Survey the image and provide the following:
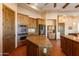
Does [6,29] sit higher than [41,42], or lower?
higher

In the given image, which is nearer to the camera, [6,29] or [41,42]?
[41,42]

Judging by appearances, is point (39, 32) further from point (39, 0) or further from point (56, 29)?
point (39, 0)

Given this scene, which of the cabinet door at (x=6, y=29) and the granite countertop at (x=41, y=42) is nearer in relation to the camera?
the granite countertop at (x=41, y=42)

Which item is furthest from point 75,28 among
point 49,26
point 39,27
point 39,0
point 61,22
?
point 39,0

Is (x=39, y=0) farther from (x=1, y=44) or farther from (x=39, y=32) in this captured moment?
(x=39, y=32)

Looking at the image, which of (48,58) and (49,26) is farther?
(49,26)

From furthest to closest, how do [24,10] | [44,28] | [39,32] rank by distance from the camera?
1. [44,28]
2. [39,32]
3. [24,10]

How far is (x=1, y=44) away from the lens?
3.76 m

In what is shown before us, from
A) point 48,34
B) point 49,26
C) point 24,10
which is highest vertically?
point 24,10

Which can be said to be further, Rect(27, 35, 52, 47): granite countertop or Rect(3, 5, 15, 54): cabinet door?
Rect(3, 5, 15, 54): cabinet door

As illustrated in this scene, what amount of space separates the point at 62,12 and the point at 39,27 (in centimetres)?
304

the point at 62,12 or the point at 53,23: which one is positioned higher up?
the point at 62,12

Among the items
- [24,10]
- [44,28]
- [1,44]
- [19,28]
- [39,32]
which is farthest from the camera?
[44,28]

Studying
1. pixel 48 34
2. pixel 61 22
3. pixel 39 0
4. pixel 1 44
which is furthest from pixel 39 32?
pixel 39 0
